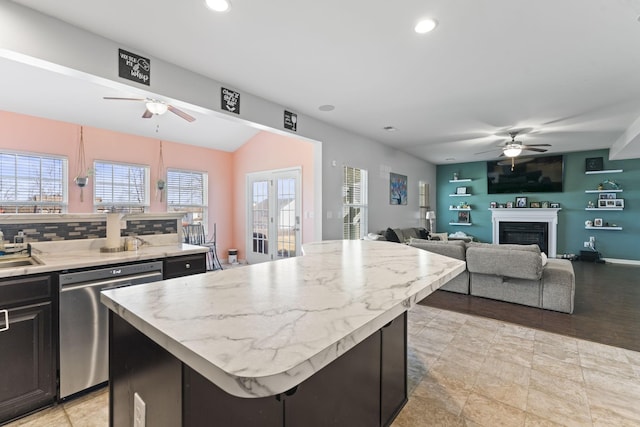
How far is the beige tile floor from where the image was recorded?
69.9 inches

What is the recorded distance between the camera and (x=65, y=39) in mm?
2311

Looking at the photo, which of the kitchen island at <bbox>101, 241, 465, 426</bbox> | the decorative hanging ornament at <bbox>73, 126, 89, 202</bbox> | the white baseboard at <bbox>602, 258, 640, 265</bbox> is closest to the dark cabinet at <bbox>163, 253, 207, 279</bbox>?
the kitchen island at <bbox>101, 241, 465, 426</bbox>

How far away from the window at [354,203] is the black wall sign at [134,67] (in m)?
3.33

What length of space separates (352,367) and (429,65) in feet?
9.58

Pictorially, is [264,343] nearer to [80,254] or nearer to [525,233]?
[80,254]

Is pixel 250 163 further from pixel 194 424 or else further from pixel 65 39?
pixel 194 424

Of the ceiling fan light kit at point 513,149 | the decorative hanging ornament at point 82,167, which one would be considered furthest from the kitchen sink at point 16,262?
the ceiling fan light kit at point 513,149

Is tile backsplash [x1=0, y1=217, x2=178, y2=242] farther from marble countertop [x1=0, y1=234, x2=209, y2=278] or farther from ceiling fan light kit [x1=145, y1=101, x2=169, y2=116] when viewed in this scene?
ceiling fan light kit [x1=145, y1=101, x2=169, y2=116]

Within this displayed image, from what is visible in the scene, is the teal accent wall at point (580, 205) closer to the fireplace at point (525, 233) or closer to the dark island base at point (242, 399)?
the fireplace at point (525, 233)

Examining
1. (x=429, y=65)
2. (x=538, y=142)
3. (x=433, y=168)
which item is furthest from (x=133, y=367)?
(x=433, y=168)

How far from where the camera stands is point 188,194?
21.3ft

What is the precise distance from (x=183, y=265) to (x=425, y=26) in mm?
2823

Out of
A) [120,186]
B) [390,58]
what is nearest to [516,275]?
[390,58]

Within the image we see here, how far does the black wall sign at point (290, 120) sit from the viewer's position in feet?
13.7
